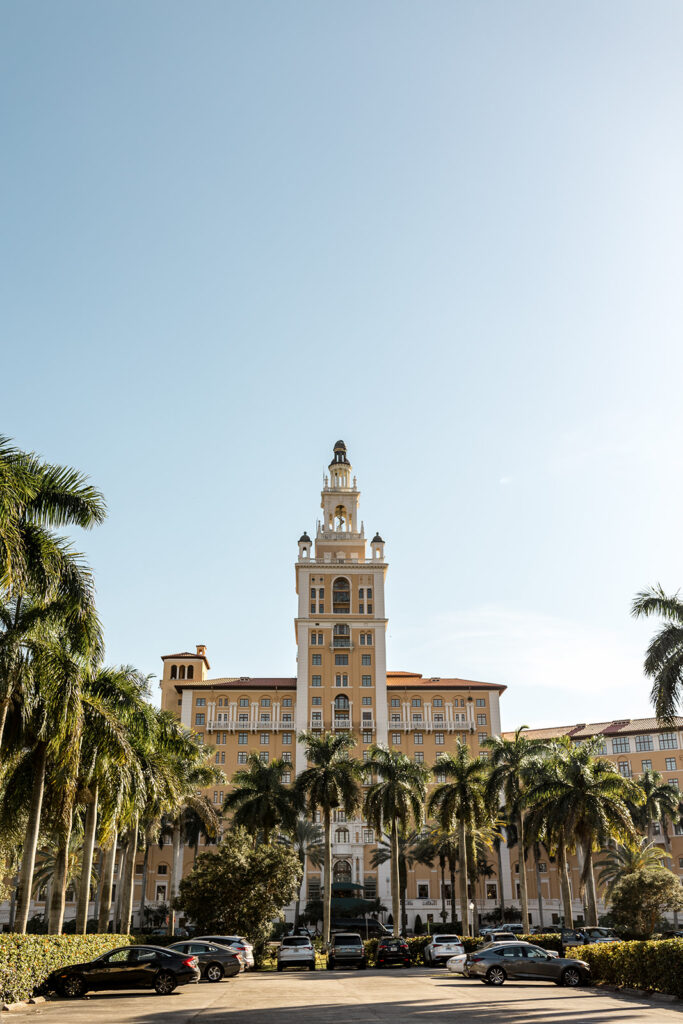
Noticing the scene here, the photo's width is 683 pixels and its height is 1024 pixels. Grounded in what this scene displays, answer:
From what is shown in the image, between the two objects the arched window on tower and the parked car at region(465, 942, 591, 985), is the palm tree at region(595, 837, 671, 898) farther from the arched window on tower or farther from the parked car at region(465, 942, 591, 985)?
the arched window on tower

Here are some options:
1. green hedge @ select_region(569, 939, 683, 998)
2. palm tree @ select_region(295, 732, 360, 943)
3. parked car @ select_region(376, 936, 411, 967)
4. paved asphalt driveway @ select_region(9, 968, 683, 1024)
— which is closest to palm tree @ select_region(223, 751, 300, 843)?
palm tree @ select_region(295, 732, 360, 943)

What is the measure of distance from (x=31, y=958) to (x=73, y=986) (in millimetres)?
2078

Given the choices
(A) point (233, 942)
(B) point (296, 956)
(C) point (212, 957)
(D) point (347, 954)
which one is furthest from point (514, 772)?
(C) point (212, 957)

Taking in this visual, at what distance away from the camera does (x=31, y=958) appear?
77.6ft

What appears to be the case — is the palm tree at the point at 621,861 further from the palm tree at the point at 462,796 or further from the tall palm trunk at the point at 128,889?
the tall palm trunk at the point at 128,889

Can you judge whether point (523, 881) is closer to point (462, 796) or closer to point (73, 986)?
point (462, 796)

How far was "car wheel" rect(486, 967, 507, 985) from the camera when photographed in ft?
98.3

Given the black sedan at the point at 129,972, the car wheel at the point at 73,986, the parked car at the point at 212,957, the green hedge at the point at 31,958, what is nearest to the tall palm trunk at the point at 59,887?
the green hedge at the point at 31,958

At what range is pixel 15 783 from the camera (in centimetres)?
2822

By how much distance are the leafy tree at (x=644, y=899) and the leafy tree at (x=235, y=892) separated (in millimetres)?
18294

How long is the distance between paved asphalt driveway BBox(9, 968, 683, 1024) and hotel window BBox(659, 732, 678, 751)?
6982cm

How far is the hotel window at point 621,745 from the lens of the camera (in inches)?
3748

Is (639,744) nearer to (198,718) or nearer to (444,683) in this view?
(444,683)

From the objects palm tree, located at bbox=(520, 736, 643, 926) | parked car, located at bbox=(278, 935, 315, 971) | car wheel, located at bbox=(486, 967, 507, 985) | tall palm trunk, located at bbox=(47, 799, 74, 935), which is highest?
palm tree, located at bbox=(520, 736, 643, 926)
